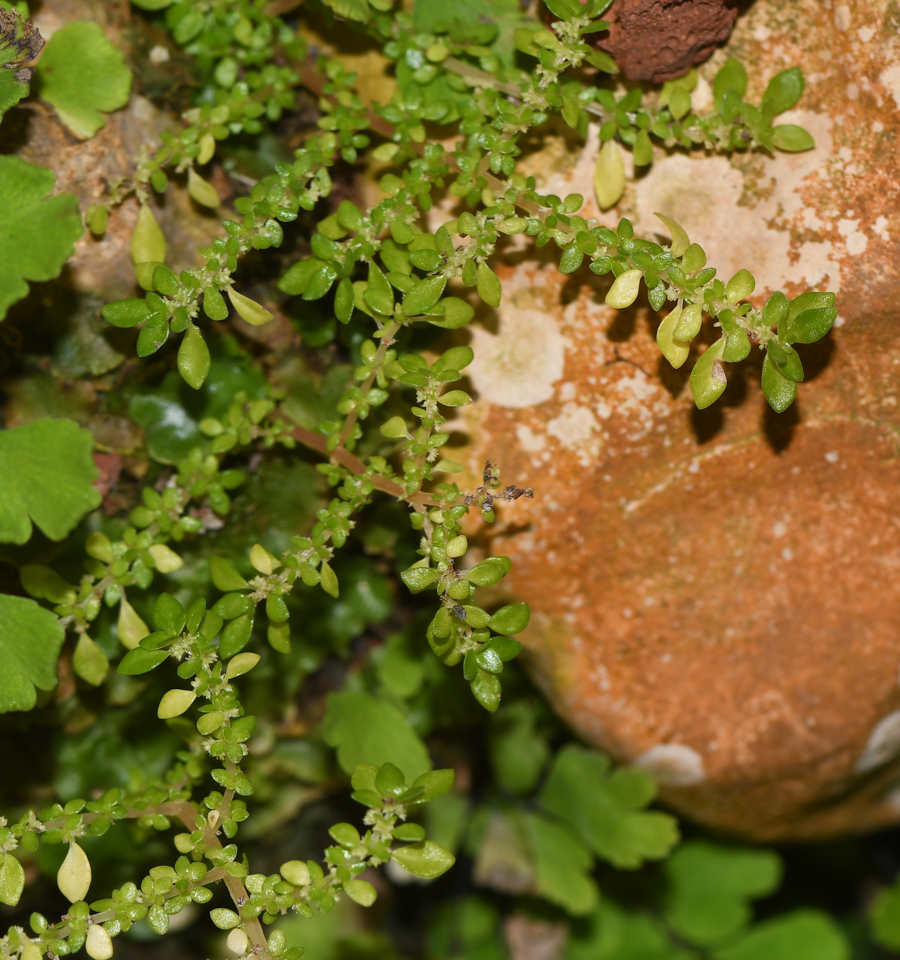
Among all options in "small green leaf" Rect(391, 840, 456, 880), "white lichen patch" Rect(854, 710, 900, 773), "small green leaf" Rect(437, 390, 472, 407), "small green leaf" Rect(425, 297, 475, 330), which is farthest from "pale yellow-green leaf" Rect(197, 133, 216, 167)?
"white lichen patch" Rect(854, 710, 900, 773)

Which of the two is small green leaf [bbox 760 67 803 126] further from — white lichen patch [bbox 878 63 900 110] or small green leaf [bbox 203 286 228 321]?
small green leaf [bbox 203 286 228 321]

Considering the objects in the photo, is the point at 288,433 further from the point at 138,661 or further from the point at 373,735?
the point at 373,735

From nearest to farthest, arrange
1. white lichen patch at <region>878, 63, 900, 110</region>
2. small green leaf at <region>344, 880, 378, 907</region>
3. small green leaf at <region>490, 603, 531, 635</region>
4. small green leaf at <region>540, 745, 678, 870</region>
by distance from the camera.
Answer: small green leaf at <region>344, 880, 378, 907</region> < small green leaf at <region>490, 603, 531, 635</region> < white lichen patch at <region>878, 63, 900, 110</region> < small green leaf at <region>540, 745, 678, 870</region>

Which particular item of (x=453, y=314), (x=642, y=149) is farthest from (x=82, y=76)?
(x=642, y=149)

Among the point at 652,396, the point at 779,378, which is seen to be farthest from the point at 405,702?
the point at 779,378

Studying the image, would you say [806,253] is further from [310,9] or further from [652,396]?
[310,9]

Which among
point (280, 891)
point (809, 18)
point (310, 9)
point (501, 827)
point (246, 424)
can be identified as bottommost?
point (501, 827)

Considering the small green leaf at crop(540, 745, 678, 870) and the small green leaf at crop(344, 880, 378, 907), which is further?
the small green leaf at crop(540, 745, 678, 870)

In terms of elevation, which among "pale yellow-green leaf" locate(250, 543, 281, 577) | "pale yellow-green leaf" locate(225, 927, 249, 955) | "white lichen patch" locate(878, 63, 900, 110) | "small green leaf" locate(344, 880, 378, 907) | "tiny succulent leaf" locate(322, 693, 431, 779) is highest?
"white lichen patch" locate(878, 63, 900, 110)
